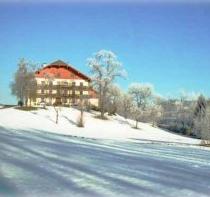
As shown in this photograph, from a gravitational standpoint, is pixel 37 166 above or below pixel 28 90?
below

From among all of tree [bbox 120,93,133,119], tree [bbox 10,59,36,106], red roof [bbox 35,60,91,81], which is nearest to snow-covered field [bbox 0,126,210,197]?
tree [bbox 10,59,36,106]

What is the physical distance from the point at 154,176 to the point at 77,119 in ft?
185

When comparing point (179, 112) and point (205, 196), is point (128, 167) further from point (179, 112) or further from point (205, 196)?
point (179, 112)

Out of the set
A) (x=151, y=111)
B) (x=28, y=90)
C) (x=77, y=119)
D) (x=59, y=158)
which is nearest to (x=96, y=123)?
(x=77, y=119)

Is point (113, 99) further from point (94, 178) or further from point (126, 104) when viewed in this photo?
point (94, 178)

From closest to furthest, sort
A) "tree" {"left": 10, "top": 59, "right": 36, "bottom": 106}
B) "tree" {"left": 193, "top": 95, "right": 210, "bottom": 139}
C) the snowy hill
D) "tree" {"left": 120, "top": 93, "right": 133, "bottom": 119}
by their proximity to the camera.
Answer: the snowy hill < "tree" {"left": 193, "top": 95, "right": 210, "bottom": 139} < "tree" {"left": 10, "top": 59, "right": 36, "bottom": 106} < "tree" {"left": 120, "top": 93, "right": 133, "bottom": 119}

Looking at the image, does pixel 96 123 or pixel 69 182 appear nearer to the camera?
pixel 69 182

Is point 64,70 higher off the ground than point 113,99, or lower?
higher

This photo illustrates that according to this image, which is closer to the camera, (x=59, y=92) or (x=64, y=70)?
(x=59, y=92)

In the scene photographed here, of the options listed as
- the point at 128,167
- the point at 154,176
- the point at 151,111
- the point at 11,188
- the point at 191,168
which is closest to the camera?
the point at 11,188

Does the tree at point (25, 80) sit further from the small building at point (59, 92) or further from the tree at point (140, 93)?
the tree at point (140, 93)

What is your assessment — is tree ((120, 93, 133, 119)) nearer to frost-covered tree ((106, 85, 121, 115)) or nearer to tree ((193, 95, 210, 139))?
frost-covered tree ((106, 85, 121, 115))

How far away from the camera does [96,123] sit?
2790 inches

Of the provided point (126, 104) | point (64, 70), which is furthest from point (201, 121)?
point (64, 70)
